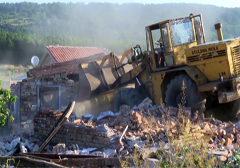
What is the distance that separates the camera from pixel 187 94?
11430 mm

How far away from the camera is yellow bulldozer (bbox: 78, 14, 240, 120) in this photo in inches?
431

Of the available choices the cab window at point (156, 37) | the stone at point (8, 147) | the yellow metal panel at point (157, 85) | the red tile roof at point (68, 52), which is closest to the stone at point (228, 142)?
the yellow metal panel at point (157, 85)

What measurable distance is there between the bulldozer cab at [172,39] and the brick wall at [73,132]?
3.89 meters

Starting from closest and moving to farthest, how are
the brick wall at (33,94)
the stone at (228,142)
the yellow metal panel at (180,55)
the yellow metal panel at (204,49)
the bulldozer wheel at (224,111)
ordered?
the stone at (228,142)
the yellow metal panel at (204,49)
the bulldozer wheel at (224,111)
the yellow metal panel at (180,55)
the brick wall at (33,94)

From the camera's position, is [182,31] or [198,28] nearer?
[182,31]

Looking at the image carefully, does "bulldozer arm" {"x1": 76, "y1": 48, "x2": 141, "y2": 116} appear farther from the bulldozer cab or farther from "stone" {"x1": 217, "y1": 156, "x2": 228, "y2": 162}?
"stone" {"x1": 217, "y1": 156, "x2": 228, "y2": 162}

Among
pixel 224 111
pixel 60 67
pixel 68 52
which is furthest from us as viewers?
pixel 68 52

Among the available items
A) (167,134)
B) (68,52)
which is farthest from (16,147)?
(68,52)

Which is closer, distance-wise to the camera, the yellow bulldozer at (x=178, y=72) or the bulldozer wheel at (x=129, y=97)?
the yellow bulldozer at (x=178, y=72)

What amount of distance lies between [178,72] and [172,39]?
1.06 m

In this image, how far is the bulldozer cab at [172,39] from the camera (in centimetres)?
1231

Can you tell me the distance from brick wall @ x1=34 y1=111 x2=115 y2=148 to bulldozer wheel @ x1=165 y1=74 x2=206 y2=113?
3.17m

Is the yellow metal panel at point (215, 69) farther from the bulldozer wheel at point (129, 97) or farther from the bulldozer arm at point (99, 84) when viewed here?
the bulldozer arm at point (99, 84)

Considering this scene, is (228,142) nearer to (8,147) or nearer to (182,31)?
(182,31)
